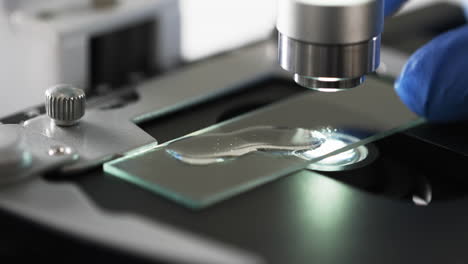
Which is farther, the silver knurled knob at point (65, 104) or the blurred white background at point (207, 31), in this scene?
the blurred white background at point (207, 31)

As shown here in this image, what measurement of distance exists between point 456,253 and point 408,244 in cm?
3

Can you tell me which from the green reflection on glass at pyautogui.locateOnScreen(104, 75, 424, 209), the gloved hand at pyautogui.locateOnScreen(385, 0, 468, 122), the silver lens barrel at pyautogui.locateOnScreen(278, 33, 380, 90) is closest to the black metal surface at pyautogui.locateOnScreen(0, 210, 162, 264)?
the green reflection on glass at pyautogui.locateOnScreen(104, 75, 424, 209)

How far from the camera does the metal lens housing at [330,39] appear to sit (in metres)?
0.58

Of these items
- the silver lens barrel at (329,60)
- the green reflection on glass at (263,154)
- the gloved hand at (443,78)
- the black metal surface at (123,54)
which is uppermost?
the silver lens barrel at (329,60)

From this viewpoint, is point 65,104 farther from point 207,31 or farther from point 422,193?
point 207,31

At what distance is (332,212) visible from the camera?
60 cm

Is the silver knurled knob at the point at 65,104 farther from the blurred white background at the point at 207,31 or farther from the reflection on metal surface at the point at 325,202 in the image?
the blurred white background at the point at 207,31

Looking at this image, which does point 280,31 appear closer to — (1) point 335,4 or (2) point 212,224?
(1) point 335,4

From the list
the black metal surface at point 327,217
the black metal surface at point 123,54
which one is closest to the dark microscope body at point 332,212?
the black metal surface at point 327,217

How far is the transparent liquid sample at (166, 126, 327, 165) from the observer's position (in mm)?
658

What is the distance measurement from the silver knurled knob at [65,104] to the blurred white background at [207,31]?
560mm

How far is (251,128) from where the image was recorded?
2.32 feet

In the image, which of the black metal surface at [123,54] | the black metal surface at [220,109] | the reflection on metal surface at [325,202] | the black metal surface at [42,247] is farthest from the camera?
the black metal surface at [123,54]

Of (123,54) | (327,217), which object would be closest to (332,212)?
(327,217)
